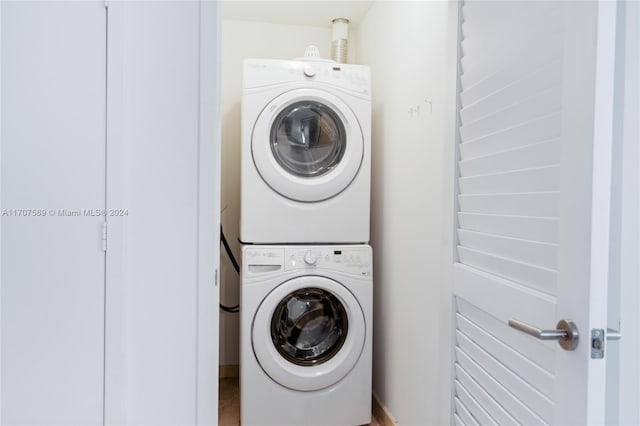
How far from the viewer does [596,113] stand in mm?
736

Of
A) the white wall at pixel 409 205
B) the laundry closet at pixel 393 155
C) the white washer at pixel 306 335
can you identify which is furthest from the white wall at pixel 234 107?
the white washer at pixel 306 335

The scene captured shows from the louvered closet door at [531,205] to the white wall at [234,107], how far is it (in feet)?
5.74

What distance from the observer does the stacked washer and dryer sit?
2.05m

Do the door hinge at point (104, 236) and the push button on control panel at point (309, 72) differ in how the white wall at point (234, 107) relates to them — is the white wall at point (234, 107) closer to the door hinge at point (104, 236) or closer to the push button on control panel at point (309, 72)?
the push button on control panel at point (309, 72)

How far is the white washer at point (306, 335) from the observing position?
203cm

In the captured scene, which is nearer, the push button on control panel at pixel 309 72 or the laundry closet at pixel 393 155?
the laundry closet at pixel 393 155

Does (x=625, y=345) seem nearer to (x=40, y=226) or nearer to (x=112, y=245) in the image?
(x=112, y=245)

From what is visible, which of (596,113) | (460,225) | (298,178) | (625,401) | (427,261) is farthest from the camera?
(298,178)

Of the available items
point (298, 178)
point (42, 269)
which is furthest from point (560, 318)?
point (298, 178)

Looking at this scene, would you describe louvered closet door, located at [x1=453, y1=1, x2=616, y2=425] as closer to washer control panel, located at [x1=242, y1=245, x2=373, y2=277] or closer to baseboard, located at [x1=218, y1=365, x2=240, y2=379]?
washer control panel, located at [x1=242, y1=245, x2=373, y2=277]

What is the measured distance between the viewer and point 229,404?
2.45 meters

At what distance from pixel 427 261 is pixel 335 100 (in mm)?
880

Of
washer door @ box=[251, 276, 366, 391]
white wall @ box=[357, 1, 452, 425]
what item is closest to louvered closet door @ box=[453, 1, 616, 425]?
white wall @ box=[357, 1, 452, 425]

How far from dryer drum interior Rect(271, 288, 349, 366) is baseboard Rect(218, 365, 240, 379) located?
0.82 metres
